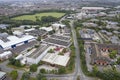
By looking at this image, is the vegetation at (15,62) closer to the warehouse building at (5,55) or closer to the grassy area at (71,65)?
the warehouse building at (5,55)

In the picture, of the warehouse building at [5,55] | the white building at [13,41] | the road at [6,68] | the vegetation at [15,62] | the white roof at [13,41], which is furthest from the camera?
the white roof at [13,41]

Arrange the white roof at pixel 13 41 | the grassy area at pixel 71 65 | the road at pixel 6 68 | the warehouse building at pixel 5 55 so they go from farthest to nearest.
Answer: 1. the white roof at pixel 13 41
2. the warehouse building at pixel 5 55
3. the grassy area at pixel 71 65
4. the road at pixel 6 68

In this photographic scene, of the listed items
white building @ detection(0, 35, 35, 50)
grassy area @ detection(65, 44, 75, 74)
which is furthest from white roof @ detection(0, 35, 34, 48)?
grassy area @ detection(65, 44, 75, 74)

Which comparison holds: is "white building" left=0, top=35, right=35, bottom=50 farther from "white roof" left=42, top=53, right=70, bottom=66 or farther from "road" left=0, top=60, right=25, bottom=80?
"white roof" left=42, top=53, right=70, bottom=66

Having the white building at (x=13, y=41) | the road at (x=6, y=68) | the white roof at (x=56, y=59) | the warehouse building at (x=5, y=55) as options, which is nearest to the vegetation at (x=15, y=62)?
the road at (x=6, y=68)

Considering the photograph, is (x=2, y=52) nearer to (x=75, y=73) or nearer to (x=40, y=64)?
(x=40, y=64)

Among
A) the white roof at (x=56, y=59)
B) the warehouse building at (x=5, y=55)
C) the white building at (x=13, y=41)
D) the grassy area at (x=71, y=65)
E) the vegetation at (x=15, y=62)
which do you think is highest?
the white building at (x=13, y=41)

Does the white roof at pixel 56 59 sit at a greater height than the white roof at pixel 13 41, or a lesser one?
lesser

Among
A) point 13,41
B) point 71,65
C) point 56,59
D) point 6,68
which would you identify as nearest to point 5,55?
point 6,68

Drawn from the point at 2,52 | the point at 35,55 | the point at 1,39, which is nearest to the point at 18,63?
the point at 35,55
